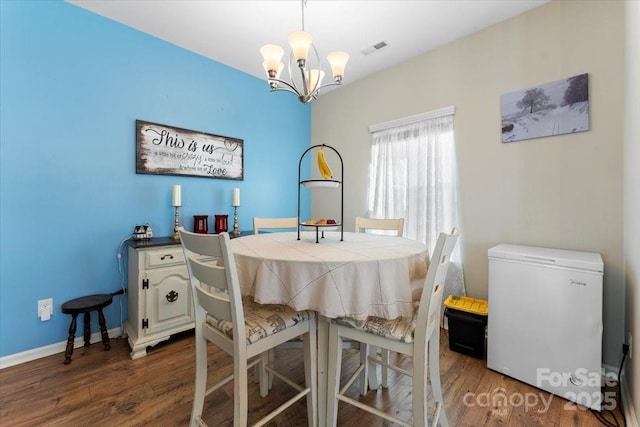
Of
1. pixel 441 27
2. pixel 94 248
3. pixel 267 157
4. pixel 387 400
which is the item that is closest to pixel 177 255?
pixel 94 248

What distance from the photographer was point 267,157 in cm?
338

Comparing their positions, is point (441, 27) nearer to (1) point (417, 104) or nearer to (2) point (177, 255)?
(1) point (417, 104)

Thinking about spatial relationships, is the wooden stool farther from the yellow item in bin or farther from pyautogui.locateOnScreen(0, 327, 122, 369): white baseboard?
the yellow item in bin

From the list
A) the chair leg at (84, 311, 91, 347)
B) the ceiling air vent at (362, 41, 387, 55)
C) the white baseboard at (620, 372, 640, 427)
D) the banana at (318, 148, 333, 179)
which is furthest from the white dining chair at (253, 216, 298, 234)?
the white baseboard at (620, 372, 640, 427)

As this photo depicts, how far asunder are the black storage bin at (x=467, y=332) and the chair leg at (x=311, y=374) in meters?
1.35

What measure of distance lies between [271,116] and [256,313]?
2.74 metres

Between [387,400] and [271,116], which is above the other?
[271,116]

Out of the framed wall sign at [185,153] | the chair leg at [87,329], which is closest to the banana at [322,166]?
the framed wall sign at [185,153]

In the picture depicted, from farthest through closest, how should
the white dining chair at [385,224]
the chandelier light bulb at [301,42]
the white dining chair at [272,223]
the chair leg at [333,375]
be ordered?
1. the white dining chair at [272,223]
2. the white dining chair at [385,224]
3. the chandelier light bulb at [301,42]
4. the chair leg at [333,375]

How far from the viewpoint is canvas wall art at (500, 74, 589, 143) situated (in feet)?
6.11

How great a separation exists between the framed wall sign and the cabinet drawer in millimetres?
792

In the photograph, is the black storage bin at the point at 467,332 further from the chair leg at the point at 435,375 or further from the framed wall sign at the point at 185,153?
the framed wall sign at the point at 185,153

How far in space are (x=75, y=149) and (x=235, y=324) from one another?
210cm

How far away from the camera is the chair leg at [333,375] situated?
1.25m
